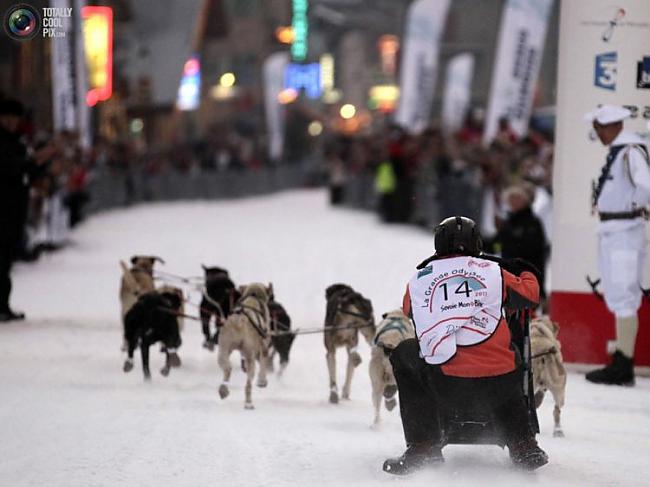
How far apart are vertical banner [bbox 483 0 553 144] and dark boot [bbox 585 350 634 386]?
10839 millimetres

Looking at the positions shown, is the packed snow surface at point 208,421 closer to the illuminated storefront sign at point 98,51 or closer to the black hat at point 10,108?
the black hat at point 10,108

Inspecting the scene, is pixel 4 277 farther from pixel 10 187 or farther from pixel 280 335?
pixel 280 335

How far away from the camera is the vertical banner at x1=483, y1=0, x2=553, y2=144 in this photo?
20.3 m

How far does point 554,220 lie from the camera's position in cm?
1096

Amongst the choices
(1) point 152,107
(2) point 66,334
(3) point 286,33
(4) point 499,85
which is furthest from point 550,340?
(3) point 286,33

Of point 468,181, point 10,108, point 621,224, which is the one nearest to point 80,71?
point 468,181

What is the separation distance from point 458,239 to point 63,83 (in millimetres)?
14230

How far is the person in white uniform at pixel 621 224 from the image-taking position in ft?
32.8

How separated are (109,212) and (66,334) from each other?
2087 cm

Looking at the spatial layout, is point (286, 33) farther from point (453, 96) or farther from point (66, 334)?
point (66, 334)

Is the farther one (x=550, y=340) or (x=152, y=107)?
(x=152, y=107)

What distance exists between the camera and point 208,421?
835 centimetres

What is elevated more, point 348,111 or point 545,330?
point 348,111

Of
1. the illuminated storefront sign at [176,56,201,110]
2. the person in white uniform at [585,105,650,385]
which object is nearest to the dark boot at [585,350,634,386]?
the person in white uniform at [585,105,650,385]
